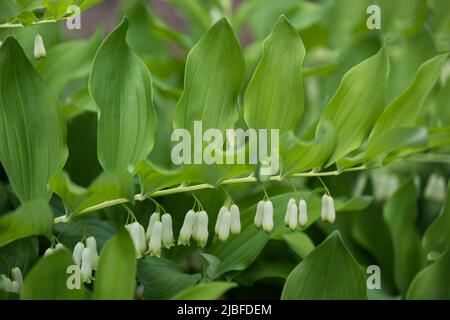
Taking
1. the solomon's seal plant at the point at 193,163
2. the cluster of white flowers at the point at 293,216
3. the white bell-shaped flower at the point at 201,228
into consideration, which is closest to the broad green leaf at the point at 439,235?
the solomon's seal plant at the point at 193,163

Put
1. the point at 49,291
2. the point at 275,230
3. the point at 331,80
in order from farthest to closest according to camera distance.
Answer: the point at 331,80, the point at 275,230, the point at 49,291

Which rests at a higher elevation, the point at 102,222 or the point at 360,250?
the point at 102,222

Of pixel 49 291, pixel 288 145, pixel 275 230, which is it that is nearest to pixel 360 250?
pixel 275 230

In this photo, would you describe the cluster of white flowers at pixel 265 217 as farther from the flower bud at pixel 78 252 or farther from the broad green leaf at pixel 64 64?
the broad green leaf at pixel 64 64

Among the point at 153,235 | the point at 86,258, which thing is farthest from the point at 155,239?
the point at 86,258

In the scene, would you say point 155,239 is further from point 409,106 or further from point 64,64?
point 64,64

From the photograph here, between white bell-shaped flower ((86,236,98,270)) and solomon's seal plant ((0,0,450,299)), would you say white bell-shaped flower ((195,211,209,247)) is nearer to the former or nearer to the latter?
solomon's seal plant ((0,0,450,299))

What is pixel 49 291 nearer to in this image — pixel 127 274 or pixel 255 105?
pixel 127 274
